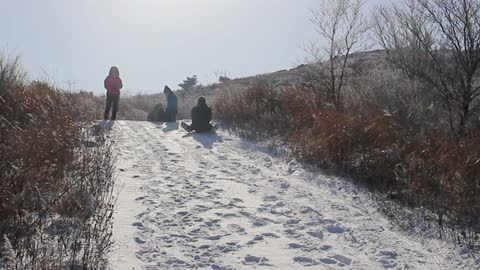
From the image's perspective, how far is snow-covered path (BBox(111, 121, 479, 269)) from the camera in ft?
12.4

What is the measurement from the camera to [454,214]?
4.92 meters

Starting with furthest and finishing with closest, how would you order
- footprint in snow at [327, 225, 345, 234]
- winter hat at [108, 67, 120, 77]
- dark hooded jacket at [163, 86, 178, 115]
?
dark hooded jacket at [163, 86, 178, 115]
winter hat at [108, 67, 120, 77]
footprint in snow at [327, 225, 345, 234]

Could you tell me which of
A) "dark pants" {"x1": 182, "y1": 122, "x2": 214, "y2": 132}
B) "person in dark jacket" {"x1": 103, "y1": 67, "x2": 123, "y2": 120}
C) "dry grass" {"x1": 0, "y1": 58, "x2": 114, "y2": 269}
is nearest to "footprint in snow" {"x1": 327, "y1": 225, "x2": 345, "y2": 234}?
"dry grass" {"x1": 0, "y1": 58, "x2": 114, "y2": 269}

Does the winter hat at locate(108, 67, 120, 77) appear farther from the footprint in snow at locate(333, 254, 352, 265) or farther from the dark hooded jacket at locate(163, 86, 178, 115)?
the footprint in snow at locate(333, 254, 352, 265)

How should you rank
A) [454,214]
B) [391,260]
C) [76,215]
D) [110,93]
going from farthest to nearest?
1. [110,93]
2. [454,214]
3. [76,215]
4. [391,260]

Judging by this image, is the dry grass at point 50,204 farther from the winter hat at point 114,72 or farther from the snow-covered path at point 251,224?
the winter hat at point 114,72

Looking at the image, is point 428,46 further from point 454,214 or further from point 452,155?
point 454,214

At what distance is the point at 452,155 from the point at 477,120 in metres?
3.01

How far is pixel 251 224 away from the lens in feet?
15.2

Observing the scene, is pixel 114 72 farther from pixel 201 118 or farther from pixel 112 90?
pixel 201 118

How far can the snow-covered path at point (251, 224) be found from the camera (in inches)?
149

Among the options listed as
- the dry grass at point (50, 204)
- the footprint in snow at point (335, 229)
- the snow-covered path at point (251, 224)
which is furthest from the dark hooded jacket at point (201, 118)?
the footprint in snow at point (335, 229)

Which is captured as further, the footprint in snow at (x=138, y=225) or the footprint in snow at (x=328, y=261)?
the footprint in snow at (x=138, y=225)

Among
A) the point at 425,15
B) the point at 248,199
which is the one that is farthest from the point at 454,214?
the point at 425,15
